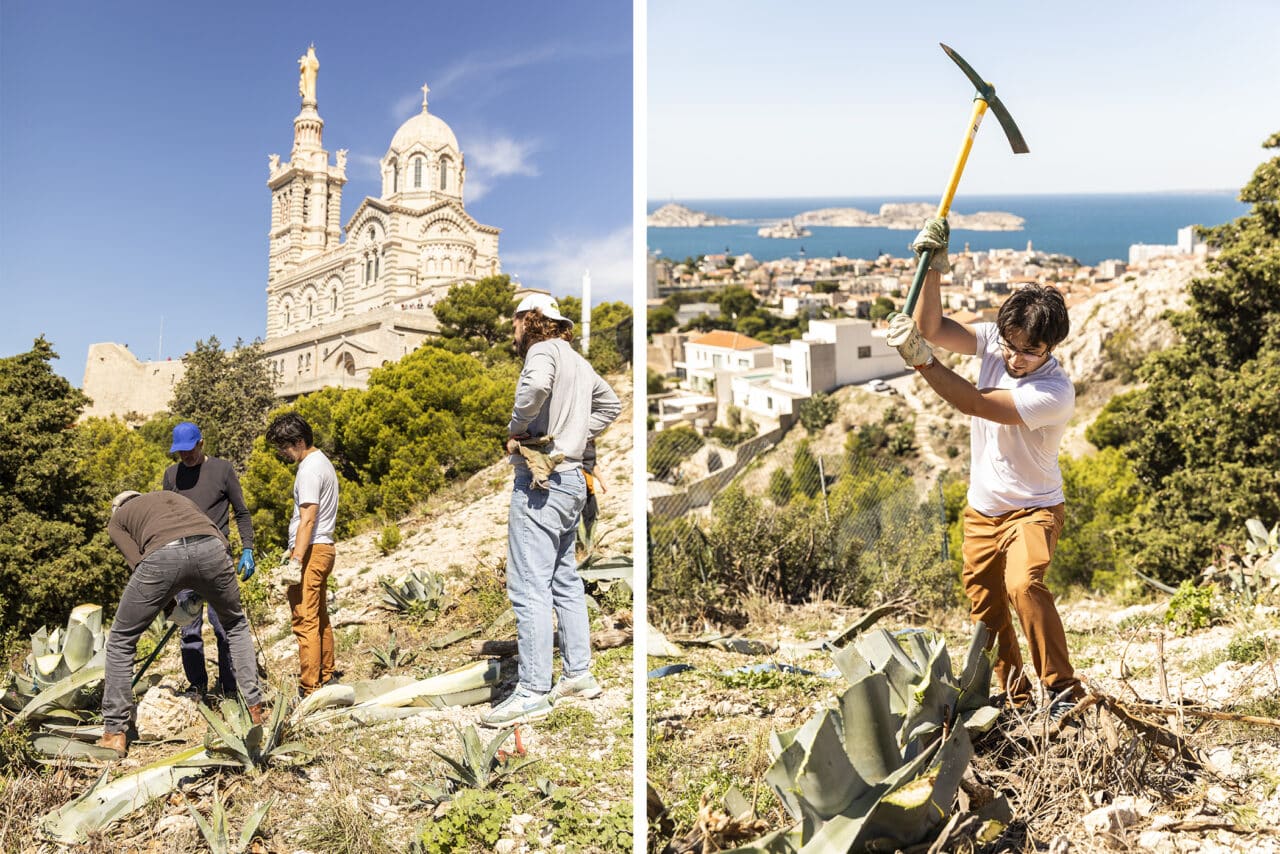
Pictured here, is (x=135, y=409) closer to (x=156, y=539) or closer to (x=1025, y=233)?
(x=156, y=539)

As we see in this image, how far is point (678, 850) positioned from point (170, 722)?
4.25 feet

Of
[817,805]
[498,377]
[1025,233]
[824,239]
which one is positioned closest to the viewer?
[817,805]

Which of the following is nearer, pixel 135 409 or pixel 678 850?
pixel 678 850

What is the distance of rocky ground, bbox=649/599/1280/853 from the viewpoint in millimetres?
1745

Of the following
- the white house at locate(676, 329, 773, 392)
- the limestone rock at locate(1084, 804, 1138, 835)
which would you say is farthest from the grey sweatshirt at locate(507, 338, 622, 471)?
the white house at locate(676, 329, 773, 392)

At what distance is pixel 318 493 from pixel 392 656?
0.50 meters

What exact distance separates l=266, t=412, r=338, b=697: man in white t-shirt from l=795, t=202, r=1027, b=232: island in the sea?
4703cm

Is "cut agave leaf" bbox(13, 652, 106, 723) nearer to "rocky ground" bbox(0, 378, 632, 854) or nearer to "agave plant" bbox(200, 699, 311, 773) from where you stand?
"rocky ground" bbox(0, 378, 632, 854)

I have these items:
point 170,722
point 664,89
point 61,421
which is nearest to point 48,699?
point 170,722

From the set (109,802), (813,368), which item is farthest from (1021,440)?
(813,368)

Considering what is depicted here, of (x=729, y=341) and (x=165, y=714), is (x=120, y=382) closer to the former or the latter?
(x=165, y=714)

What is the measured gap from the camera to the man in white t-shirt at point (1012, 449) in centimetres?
193

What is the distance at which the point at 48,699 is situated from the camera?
1938 mm

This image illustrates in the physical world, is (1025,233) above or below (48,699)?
above
